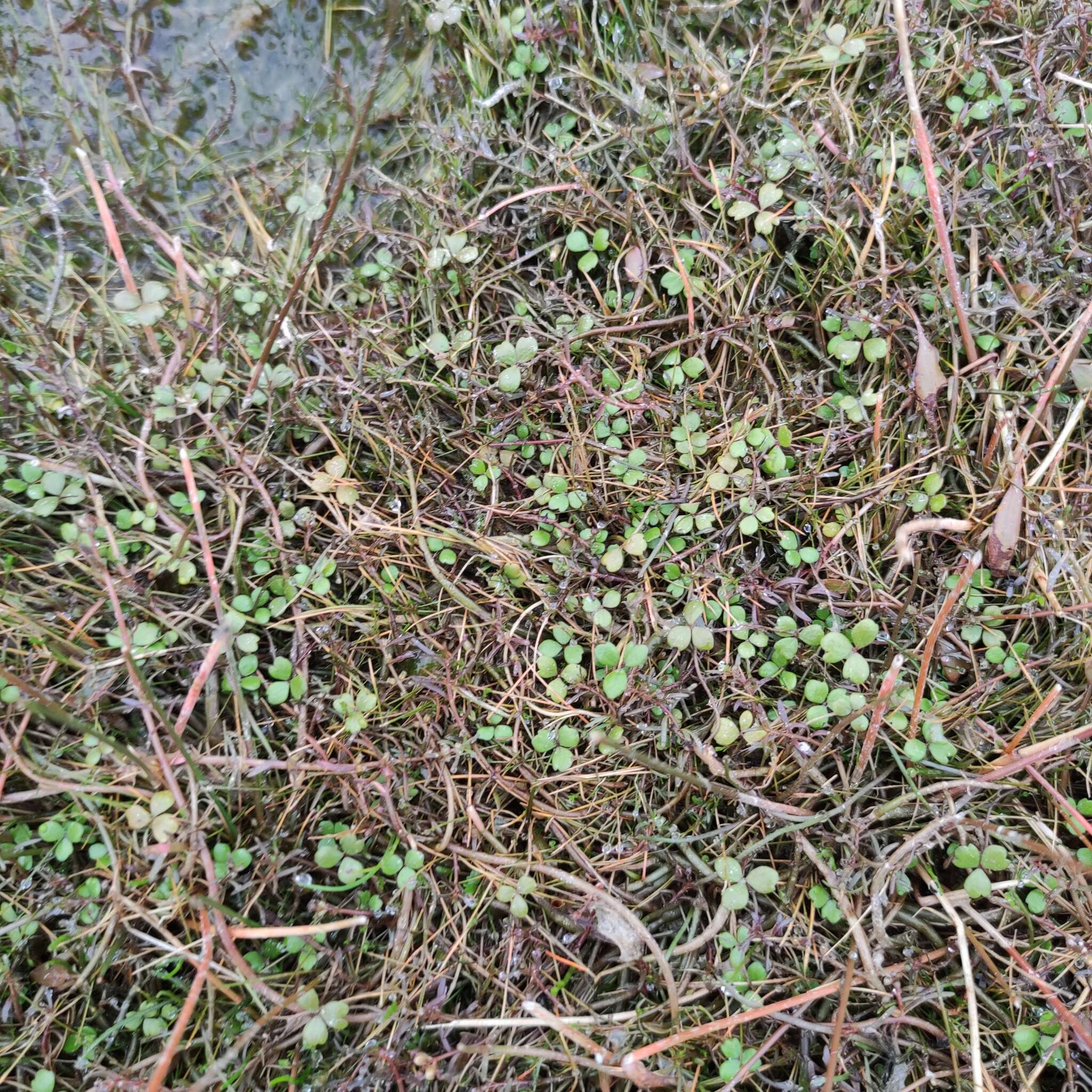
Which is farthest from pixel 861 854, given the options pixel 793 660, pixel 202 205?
pixel 202 205

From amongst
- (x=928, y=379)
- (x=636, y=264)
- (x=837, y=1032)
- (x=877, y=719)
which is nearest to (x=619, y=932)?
(x=837, y=1032)

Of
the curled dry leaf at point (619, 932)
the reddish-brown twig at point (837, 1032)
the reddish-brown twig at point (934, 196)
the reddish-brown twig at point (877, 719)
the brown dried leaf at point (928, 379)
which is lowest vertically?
the reddish-brown twig at point (837, 1032)

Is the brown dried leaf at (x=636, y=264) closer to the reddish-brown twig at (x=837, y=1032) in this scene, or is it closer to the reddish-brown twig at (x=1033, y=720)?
the reddish-brown twig at (x=1033, y=720)

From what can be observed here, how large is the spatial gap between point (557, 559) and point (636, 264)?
0.74 meters

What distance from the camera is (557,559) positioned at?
1765mm

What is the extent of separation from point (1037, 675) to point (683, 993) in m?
0.98

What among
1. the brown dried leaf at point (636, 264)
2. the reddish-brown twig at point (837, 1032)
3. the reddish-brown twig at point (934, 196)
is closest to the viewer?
the reddish-brown twig at point (837, 1032)

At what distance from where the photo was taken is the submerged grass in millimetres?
1496

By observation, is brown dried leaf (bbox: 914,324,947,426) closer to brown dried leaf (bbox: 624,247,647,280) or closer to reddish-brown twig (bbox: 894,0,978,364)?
reddish-brown twig (bbox: 894,0,978,364)

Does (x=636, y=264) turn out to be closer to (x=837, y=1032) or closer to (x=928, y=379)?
(x=928, y=379)

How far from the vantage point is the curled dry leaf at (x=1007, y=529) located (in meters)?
1.67

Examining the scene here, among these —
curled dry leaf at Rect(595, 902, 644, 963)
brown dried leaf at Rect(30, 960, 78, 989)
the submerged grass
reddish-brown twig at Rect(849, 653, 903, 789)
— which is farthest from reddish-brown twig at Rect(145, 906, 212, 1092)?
reddish-brown twig at Rect(849, 653, 903, 789)

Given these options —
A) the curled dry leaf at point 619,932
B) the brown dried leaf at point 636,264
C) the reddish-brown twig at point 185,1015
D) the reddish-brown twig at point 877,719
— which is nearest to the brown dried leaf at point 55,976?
the reddish-brown twig at point 185,1015

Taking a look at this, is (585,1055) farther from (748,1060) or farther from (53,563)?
(53,563)
